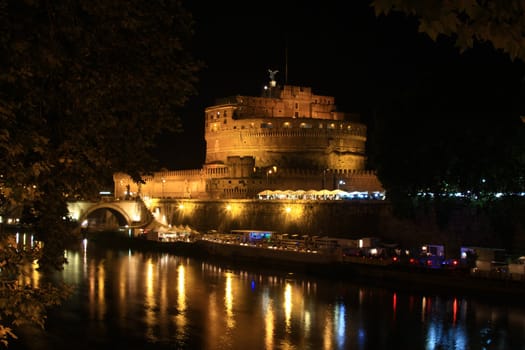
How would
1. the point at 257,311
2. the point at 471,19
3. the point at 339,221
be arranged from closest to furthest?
the point at 471,19
the point at 257,311
the point at 339,221

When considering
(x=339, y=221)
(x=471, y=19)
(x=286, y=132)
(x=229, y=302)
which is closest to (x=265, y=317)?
(x=229, y=302)

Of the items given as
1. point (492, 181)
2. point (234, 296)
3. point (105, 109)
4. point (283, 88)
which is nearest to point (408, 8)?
point (105, 109)

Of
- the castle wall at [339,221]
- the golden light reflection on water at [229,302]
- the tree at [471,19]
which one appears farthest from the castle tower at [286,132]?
the tree at [471,19]

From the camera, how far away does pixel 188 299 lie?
21.4 m

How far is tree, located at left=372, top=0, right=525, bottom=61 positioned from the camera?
3229 millimetres

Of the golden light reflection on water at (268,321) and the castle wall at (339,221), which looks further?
the castle wall at (339,221)

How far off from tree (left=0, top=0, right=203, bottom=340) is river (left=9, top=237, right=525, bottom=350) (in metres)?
7.79

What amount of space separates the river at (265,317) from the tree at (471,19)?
12638 mm

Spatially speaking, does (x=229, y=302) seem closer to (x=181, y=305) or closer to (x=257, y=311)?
(x=181, y=305)

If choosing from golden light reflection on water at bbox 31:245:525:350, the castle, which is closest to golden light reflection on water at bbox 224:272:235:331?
golden light reflection on water at bbox 31:245:525:350

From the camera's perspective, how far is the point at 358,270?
82.5 feet

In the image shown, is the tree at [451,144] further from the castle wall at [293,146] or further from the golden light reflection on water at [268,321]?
the castle wall at [293,146]

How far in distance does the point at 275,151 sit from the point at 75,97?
39.4 m

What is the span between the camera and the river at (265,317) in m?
15.6
